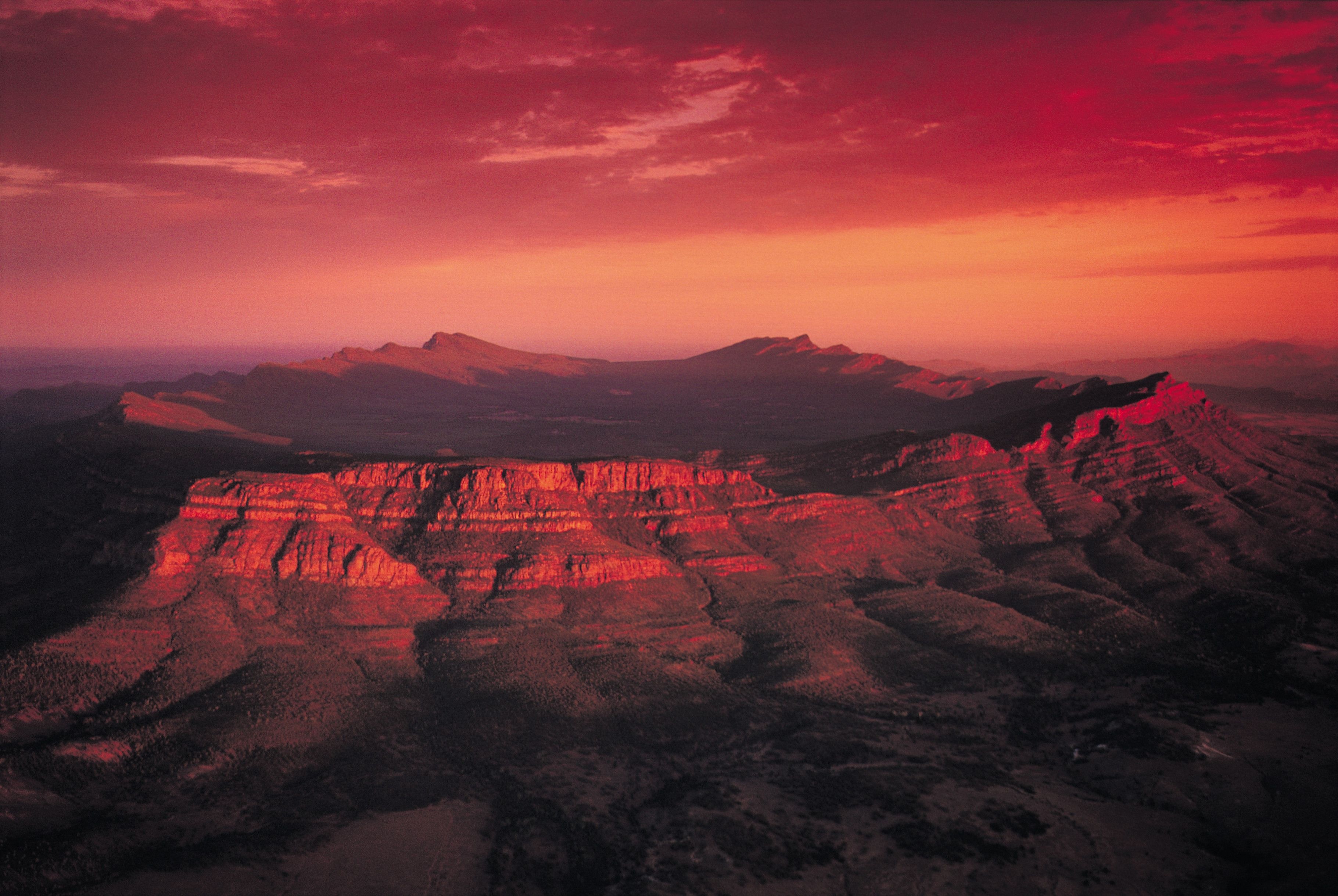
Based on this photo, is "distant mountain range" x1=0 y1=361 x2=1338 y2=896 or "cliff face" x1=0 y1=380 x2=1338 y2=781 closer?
"distant mountain range" x1=0 y1=361 x2=1338 y2=896

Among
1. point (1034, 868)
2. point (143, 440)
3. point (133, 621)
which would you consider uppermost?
point (143, 440)

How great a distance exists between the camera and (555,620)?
9562 cm

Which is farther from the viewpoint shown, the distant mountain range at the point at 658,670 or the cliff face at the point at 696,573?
the cliff face at the point at 696,573

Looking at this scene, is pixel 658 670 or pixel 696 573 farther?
pixel 696 573

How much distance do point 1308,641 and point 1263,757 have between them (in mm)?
31523

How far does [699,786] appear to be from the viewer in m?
65.2

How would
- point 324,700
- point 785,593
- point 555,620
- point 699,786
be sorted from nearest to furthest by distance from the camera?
1. point 699,786
2. point 324,700
3. point 555,620
4. point 785,593

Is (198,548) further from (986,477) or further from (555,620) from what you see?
(986,477)

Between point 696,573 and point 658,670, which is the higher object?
point 696,573

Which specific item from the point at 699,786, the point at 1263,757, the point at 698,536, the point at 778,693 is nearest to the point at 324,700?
the point at 699,786

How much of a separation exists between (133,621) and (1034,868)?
8205 cm

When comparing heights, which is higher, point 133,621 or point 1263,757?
point 133,621

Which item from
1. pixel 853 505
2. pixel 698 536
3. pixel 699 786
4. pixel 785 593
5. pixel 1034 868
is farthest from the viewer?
pixel 853 505

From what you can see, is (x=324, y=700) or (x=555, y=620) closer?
(x=324, y=700)
